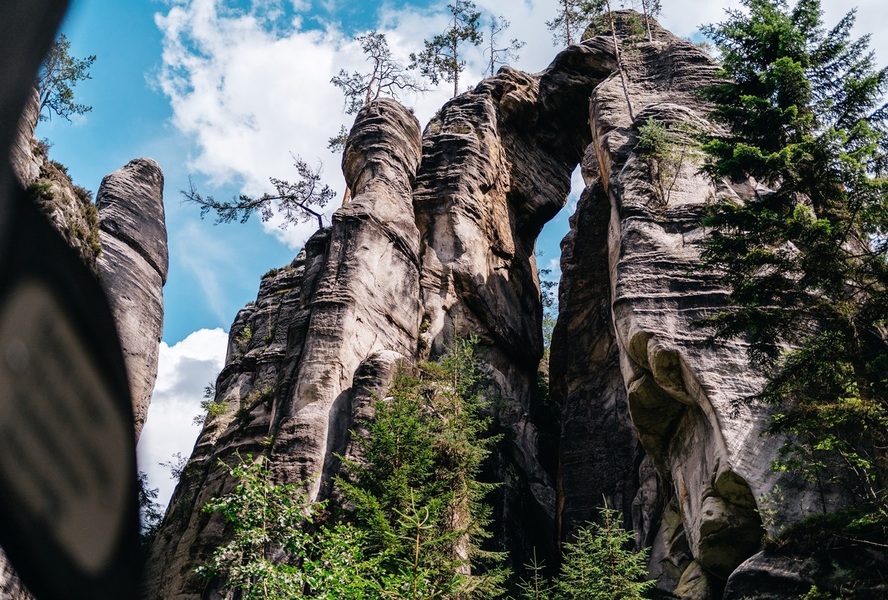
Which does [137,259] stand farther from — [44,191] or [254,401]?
[44,191]

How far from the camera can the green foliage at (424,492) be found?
1356 centimetres

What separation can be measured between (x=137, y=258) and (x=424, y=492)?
1833cm

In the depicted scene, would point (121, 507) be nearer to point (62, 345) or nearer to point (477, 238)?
point (62, 345)

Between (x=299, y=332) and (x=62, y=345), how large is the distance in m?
18.7

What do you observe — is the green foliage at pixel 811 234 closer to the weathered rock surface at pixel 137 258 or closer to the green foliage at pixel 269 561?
the green foliage at pixel 269 561

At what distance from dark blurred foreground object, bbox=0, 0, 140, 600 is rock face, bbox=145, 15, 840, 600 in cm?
→ 1337

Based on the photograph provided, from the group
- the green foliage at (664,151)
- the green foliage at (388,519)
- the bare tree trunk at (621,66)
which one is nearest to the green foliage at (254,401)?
the green foliage at (388,519)

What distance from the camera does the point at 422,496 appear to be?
15164mm

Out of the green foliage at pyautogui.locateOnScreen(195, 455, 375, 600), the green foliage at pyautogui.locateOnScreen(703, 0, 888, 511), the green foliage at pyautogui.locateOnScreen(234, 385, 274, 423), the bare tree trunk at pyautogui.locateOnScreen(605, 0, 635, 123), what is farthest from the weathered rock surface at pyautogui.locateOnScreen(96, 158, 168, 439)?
the green foliage at pyautogui.locateOnScreen(703, 0, 888, 511)

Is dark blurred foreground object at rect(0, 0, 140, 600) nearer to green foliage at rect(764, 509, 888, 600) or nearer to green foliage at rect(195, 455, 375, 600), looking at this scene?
green foliage at rect(195, 455, 375, 600)

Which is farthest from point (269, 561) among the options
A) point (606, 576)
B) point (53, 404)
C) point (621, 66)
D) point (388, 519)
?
point (621, 66)

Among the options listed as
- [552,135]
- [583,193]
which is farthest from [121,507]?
[552,135]

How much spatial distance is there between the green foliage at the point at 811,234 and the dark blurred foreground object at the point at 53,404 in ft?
37.6

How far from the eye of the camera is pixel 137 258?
29.4m
